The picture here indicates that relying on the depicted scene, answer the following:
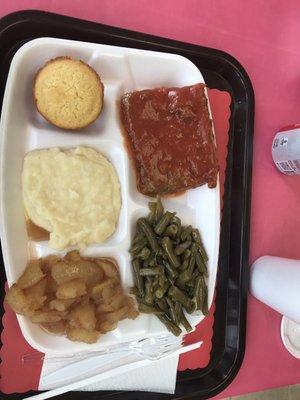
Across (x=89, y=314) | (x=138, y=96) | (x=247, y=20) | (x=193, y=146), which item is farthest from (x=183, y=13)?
(x=89, y=314)

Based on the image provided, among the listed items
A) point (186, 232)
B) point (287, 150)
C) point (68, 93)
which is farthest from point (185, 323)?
point (68, 93)

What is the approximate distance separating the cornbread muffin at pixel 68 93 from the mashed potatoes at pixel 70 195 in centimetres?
13

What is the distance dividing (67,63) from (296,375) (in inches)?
77.9

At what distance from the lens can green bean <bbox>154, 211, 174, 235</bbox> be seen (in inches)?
71.7

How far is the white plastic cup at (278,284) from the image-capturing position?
→ 73.2 inches

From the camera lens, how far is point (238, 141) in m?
2.12

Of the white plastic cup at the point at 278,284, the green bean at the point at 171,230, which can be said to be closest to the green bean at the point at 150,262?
the green bean at the point at 171,230

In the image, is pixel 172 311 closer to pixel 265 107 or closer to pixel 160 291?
pixel 160 291

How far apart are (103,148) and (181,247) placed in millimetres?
552

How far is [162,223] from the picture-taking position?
1822 mm

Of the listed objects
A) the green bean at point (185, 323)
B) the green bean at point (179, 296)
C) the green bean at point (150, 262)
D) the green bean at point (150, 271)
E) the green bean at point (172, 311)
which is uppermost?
the green bean at point (150, 262)

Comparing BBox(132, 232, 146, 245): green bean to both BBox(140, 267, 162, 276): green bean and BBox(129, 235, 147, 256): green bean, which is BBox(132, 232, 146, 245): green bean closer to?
BBox(129, 235, 147, 256): green bean

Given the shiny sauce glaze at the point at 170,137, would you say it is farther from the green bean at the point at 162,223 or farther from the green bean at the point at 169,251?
the green bean at the point at 169,251

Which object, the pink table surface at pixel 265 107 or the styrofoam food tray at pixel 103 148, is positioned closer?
the styrofoam food tray at pixel 103 148
